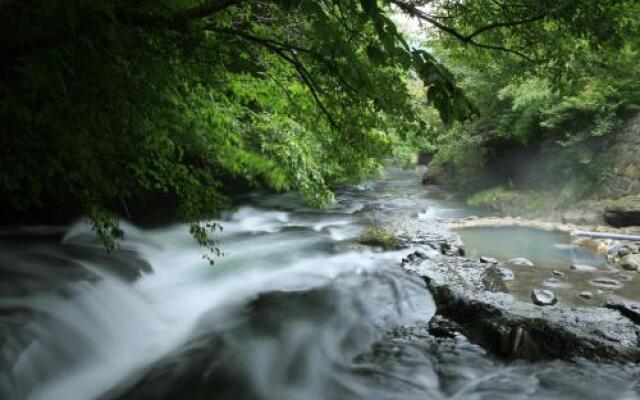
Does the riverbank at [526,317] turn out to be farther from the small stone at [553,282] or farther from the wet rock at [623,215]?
the wet rock at [623,215]

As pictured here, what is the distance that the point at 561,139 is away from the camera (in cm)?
1439

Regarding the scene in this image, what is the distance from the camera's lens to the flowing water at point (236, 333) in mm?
4477

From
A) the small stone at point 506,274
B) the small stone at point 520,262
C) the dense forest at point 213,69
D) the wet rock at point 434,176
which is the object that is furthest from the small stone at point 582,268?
the wet rock at point 434,176

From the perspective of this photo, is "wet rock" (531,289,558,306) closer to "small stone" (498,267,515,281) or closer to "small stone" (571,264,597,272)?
"small stone" (498,267,515,281)

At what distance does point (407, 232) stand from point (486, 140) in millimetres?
9262

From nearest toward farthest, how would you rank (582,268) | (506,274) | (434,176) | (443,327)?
(443,327), (506,274), (582,268), (434,176)

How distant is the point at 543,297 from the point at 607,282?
1.85 meters

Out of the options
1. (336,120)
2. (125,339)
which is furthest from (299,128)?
(125,339)

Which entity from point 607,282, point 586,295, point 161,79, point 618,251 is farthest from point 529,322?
point 618,251

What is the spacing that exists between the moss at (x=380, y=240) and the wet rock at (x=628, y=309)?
3.77 metres

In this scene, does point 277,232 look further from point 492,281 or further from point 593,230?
point 593,230

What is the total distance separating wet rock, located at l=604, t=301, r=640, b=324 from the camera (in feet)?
16.8

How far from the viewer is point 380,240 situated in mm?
8875

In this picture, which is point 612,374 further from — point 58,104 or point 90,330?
point 90,330
